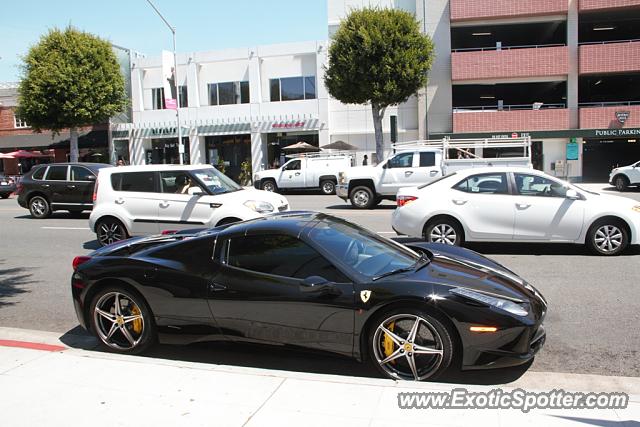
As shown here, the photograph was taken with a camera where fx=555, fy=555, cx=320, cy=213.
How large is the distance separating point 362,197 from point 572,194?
27.4 ft

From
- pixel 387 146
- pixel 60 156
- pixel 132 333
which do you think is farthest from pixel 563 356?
pixel 60 156

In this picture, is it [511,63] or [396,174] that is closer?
[396,174]

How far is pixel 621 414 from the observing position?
3.61 m

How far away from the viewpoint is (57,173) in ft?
52.4

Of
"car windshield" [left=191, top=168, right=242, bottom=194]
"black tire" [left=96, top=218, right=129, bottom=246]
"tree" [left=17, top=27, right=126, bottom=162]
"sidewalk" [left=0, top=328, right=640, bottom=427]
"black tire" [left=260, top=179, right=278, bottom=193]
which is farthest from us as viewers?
"tree" [left=17, top=27, right=126, bottom=162]

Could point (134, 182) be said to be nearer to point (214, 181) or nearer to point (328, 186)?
point (214, 181)

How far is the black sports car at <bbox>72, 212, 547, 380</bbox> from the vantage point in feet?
14.2

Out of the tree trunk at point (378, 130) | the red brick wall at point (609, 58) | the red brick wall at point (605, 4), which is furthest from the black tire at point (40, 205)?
the red brick wall at point (605, 4)

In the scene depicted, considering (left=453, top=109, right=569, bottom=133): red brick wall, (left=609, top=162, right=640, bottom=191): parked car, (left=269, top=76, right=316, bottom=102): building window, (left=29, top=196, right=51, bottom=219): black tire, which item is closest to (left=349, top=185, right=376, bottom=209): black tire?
(left=29, top=196, right=51, bottom=219): black tire

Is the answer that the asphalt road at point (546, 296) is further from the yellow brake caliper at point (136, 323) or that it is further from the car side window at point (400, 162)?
the car side window at point (400, 162)

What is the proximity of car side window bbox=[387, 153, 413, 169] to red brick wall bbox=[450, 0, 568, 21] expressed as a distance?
17.2 metres

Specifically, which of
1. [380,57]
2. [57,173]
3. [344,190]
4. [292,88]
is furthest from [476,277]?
[292,88]

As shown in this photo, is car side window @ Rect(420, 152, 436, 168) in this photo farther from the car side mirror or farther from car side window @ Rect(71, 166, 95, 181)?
car side window @ Rect(71, 166, 95, 181)

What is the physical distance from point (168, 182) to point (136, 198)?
690mm
